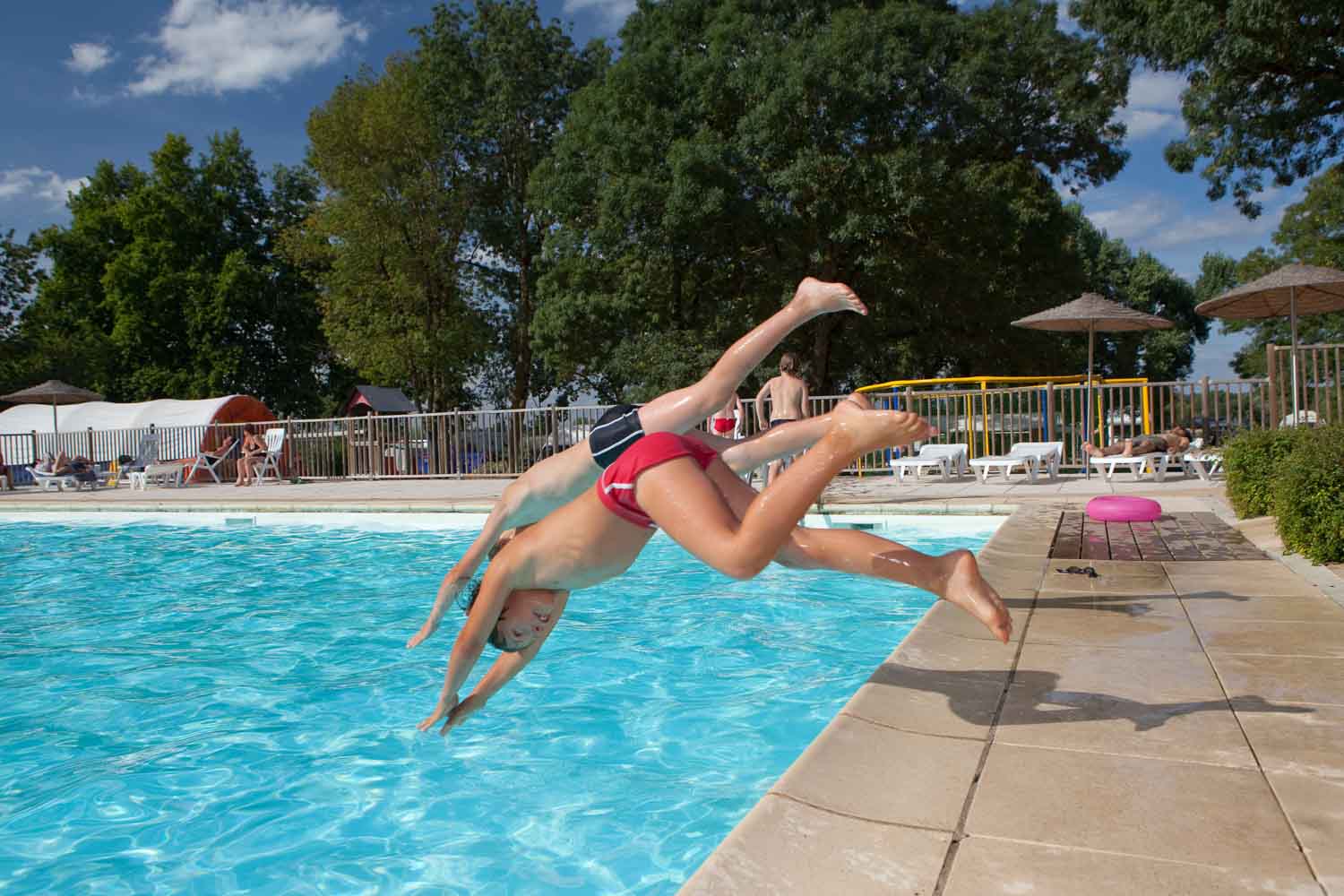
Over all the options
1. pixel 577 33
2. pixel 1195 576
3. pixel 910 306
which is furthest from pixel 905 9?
pixel 1195 576

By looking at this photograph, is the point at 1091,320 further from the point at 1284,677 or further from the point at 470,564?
the point at 470,564

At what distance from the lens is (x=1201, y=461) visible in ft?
42.9

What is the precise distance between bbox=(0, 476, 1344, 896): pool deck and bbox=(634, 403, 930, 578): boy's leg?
27.8 inches

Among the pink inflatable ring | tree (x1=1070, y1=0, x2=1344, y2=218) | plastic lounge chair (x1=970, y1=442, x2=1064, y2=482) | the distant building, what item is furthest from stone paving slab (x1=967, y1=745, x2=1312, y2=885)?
the distant building

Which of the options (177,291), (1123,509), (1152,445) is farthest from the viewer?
(177,291)

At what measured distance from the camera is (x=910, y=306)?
80.8 ft

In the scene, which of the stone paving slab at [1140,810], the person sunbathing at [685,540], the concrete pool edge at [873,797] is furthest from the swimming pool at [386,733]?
the stone paving slab at [1140,810]

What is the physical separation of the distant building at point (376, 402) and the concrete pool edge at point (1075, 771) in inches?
1074

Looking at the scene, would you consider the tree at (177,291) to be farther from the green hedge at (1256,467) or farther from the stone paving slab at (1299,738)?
the stone paving slab at (1299,738)

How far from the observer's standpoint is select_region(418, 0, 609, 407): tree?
2892 centimetres

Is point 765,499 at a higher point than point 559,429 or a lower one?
lower

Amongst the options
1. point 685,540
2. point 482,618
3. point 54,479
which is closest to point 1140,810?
point 685,540

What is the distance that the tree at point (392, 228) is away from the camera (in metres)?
27.1

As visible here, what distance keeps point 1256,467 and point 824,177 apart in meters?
15.5
